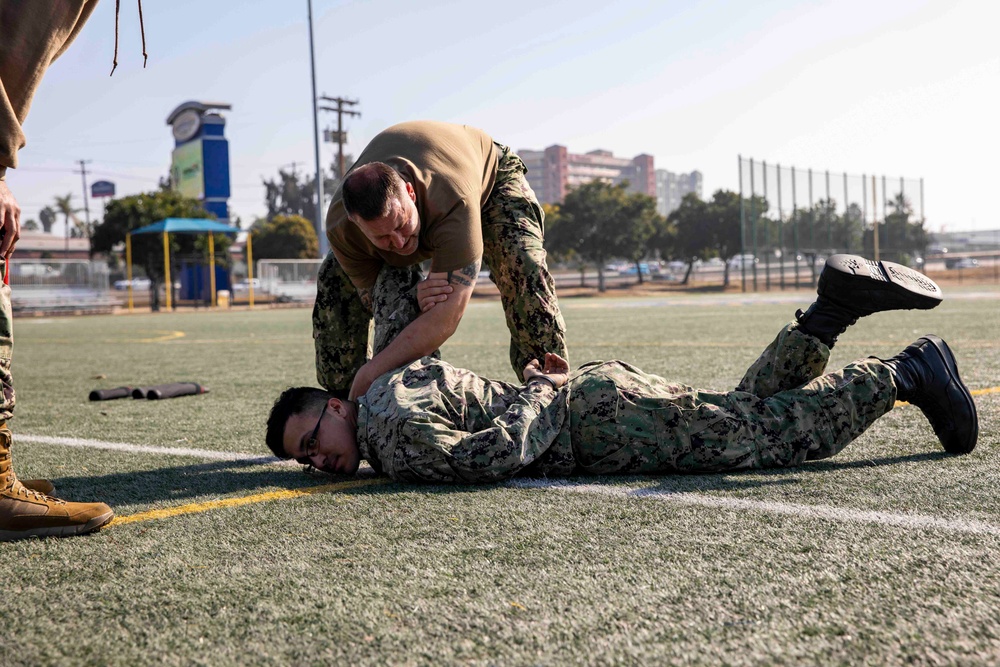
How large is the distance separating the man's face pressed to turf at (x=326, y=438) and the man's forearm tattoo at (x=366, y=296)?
94 cm

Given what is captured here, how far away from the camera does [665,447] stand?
3.19m

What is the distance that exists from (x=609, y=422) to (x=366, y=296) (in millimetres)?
1441

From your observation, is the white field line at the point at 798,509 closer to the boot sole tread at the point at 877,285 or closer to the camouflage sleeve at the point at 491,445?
the camouflage sleeve at the point at 491,445

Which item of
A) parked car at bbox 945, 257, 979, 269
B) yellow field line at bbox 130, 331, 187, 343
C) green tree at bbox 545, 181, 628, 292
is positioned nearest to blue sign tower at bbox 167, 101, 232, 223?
green tree at bbox 545, 181, 628, 292

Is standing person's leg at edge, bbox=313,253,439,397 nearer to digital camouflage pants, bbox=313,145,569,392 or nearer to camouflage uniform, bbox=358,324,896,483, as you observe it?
digital camouflage pants, bbox=313,145,569,392

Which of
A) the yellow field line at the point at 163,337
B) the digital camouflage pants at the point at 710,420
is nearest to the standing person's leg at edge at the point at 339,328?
the digital camouflage pants at the point at 710,420

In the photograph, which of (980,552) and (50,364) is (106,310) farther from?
(980,552)

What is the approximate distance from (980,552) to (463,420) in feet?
5.36

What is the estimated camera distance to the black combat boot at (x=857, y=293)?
11.2ft

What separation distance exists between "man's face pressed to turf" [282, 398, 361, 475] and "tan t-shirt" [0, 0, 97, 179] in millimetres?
1211

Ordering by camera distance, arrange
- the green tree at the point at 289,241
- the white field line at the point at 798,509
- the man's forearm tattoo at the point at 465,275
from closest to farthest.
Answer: the white field line at the point at 798,509
the man's forearm tattoo at the point at 465,275
the green tree at the point at 289,241

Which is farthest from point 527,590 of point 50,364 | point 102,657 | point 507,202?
point 50,364

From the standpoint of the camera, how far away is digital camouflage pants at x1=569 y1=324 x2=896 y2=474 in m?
3.19

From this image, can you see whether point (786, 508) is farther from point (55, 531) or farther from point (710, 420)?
point (55, 531)
